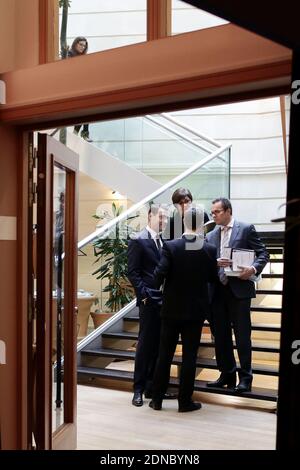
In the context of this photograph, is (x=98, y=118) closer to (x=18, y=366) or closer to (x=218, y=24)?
(x=218, y=24)

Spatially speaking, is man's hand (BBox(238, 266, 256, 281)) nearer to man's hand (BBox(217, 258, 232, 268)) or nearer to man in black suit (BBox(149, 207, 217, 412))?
man's hand (BBox(217, 258, 232, 268))

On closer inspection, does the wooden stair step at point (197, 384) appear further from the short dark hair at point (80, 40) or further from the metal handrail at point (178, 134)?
the metal handrail at point (178, 134)

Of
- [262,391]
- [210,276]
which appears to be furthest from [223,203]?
[262,391]

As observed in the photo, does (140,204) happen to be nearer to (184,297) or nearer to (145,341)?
(145,341)

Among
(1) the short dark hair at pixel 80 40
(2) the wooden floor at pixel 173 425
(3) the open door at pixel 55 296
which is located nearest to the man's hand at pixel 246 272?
(2) the wooden floor at pixel 173 425

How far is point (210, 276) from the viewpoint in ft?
14.5

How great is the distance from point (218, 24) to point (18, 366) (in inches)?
78.3

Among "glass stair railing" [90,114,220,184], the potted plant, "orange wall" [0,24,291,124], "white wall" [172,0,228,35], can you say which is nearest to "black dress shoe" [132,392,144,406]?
the potted plant

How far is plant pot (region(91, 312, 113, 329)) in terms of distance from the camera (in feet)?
20.1

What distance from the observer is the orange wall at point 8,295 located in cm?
299

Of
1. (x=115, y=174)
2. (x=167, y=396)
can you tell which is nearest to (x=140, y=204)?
(x=115, y=174)

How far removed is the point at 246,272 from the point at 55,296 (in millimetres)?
1765
